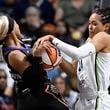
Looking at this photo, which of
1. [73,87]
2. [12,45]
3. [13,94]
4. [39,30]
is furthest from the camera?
[39,30]

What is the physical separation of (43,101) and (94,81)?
1.80 feet

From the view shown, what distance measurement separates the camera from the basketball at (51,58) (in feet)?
17.5

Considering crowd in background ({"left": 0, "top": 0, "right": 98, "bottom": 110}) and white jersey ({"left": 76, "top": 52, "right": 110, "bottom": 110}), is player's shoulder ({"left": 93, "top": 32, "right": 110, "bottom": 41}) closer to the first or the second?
white jersey ({"left": 76, "top": 52, "right": 110, "bottom": 110})

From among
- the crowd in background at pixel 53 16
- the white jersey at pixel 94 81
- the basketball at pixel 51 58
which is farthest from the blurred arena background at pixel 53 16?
the basketball at pixel 51 58

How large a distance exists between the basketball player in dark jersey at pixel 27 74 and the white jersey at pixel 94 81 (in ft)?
1.05

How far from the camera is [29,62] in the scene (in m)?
5.37

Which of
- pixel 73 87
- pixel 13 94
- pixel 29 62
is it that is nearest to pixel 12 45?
pixel 29 62

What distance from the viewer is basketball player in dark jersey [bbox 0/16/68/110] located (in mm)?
5301

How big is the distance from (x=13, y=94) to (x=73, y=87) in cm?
109

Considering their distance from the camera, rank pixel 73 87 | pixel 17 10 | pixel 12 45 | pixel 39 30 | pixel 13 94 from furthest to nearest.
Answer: pixel 17 10, pixel 39 30, pixel 73 87, pixel 13 94, pixel 12 45

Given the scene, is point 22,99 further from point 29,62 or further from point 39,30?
point 39,30

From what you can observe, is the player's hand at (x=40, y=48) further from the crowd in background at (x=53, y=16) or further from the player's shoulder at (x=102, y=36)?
the crowd in background at (x=53, y=16)

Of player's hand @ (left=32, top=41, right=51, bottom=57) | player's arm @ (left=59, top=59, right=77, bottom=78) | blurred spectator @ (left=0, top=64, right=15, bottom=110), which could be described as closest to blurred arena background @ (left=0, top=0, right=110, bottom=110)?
blurred spectator @ (left=0, top=64, right=15, bottom=110)

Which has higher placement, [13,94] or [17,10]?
[17,10]
